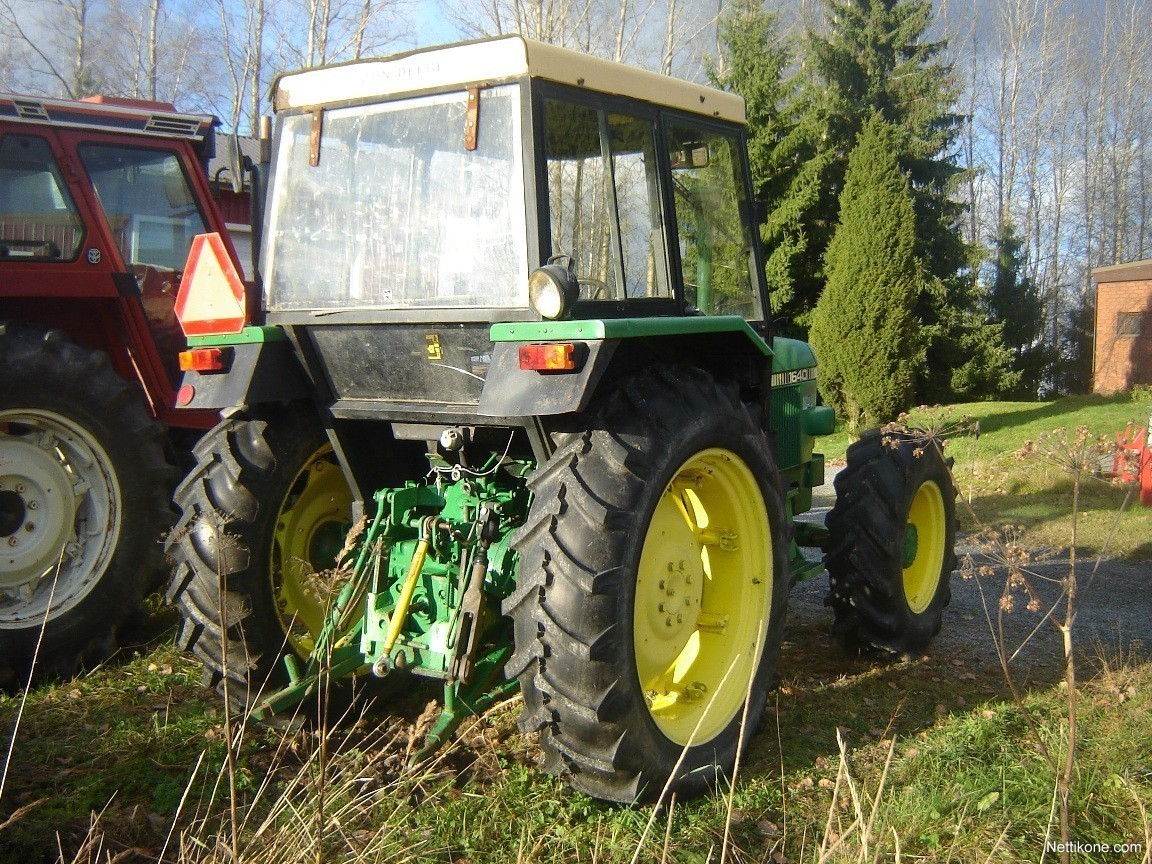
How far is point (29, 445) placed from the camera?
4.71m

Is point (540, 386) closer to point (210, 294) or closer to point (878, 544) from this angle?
point (210, 294)

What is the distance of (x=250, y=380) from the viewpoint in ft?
12.3

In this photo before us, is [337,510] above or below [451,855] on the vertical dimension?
above

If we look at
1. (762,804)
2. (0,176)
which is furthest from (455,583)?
(0,176)

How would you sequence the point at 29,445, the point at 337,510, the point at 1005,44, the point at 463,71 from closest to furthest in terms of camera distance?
the point at 463,71 < the point at 337,510 < the point at 29,445 < the point at 1005,44

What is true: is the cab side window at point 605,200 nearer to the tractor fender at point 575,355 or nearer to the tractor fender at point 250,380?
the tractor fender at point 575,355

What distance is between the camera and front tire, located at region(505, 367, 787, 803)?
3102mm

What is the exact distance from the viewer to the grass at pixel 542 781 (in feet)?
9.65

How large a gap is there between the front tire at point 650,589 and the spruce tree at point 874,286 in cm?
1431

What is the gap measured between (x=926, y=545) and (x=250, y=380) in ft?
11.6

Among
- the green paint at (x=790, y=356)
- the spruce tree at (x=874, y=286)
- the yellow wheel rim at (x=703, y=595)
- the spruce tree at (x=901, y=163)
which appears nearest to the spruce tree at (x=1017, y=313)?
the spruce tree at (x=901, y=163)

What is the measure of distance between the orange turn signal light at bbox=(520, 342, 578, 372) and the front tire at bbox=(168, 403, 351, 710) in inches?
53.3

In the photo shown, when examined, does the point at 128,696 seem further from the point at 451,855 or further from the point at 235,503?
the point at 451,855

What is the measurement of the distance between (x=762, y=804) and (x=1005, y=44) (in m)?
39.7
